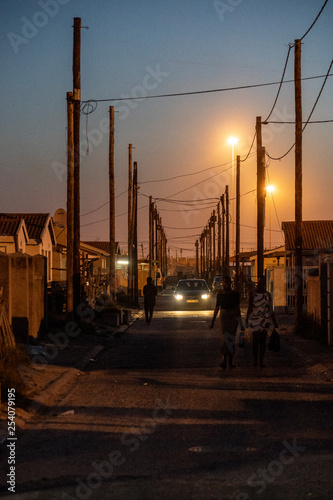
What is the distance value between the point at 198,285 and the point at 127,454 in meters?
35.4

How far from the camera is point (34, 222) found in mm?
52188

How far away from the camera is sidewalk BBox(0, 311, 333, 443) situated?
11.2 m

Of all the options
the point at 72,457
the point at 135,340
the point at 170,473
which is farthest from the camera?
the point at 135,340

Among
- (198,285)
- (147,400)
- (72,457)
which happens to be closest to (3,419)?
(72,457)

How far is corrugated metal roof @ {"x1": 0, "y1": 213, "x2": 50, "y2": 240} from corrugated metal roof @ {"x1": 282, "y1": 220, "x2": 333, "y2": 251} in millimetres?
21463

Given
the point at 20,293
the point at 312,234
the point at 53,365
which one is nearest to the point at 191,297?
the point at 20,293

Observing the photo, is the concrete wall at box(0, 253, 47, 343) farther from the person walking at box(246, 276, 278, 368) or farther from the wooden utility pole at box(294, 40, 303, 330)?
the wooden utility pole at box(294, 40, 303, 330)

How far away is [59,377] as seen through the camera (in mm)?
13953

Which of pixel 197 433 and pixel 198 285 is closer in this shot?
pixel 197 433

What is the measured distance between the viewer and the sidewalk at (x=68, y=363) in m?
11.2

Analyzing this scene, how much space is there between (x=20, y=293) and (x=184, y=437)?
1054cm

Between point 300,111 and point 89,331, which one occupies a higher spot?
point 300,111

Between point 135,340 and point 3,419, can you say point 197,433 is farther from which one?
point 135,340

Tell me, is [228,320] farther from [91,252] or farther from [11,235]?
A: [91,252]
